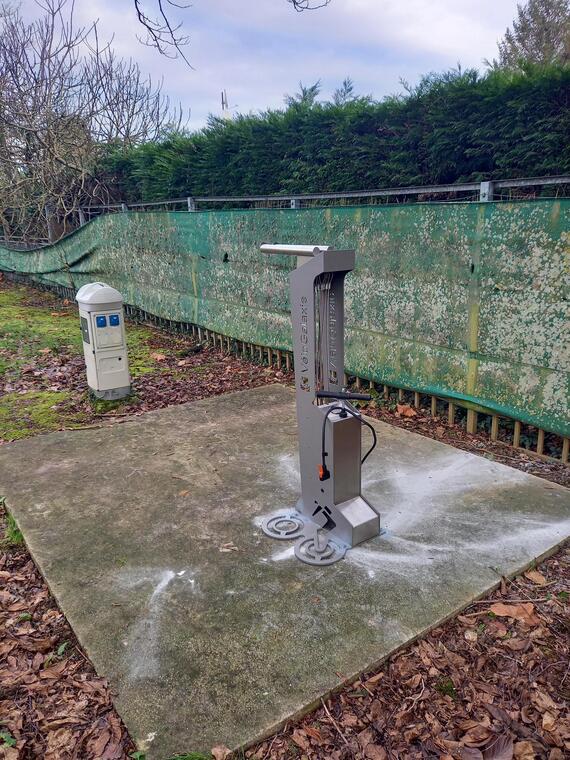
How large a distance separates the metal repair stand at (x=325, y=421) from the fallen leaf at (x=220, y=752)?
1108 mm

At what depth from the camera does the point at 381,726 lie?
2064 mm

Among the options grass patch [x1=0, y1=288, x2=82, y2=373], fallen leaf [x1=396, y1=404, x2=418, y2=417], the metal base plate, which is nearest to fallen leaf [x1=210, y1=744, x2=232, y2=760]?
fallen leaf [x1=396, y1=404, x2=418, y2=417]

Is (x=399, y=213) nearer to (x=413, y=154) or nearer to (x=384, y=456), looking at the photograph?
(x=413, y=154)

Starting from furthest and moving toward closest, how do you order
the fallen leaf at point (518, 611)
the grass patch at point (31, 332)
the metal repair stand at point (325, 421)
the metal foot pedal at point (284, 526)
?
the grass patch at point (31, 332), the metal foot pedal at point (284, 526), the metal repair stand at point (325, 421), the fallen leaf at point (518, 611)

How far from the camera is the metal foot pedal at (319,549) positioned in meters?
2.94

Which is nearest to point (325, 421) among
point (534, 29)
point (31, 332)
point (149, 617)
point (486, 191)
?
point (149, 617)

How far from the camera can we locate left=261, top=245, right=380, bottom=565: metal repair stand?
2920 mm

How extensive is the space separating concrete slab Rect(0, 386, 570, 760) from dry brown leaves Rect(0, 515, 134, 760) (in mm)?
75

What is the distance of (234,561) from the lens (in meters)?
2.96

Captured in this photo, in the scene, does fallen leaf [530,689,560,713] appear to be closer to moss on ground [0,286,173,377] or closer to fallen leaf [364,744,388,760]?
fallen leaf [364,744,388,760]

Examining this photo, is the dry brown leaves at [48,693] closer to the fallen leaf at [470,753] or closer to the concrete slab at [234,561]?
the concrete slab at [234,561]

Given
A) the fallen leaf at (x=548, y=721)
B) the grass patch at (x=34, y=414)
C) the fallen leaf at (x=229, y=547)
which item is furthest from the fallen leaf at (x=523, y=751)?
the grass patch at (x=34, y=414)

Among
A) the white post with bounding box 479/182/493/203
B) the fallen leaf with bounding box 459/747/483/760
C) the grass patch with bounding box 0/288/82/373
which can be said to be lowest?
the fallen leaf with bounding box 459/747/483/760

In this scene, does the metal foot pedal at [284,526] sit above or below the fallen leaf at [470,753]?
above
